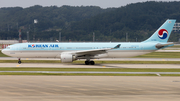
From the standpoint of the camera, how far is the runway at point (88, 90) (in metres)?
17.6

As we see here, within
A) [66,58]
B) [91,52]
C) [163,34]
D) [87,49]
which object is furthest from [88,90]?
[163,34]

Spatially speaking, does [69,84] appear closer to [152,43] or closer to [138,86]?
[138,86]

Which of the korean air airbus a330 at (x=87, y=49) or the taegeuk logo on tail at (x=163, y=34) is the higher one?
the taegeuk logo on tail at (x=163, y=34)

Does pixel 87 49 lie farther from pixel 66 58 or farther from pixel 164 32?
pixel 164 32

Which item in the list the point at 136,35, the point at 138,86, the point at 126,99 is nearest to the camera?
the point at 126,99

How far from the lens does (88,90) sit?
65.7 feet

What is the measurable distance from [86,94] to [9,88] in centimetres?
645

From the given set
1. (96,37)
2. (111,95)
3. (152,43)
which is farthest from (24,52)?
(96,37)

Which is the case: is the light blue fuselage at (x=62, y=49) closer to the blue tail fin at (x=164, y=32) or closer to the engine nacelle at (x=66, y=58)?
the blue tail fin at (x=164, y=32)

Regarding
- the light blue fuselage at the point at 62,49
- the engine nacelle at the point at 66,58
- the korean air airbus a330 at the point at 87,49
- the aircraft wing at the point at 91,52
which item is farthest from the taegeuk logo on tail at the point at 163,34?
the engine nacelle at the point at 66,58

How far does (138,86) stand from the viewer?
21750mm

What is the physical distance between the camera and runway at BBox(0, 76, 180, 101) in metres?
17.6

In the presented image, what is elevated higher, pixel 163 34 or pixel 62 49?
pixel 163 34

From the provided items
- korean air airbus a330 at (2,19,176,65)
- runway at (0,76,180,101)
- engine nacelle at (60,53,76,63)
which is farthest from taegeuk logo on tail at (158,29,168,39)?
runway at (0,76,180,101)
